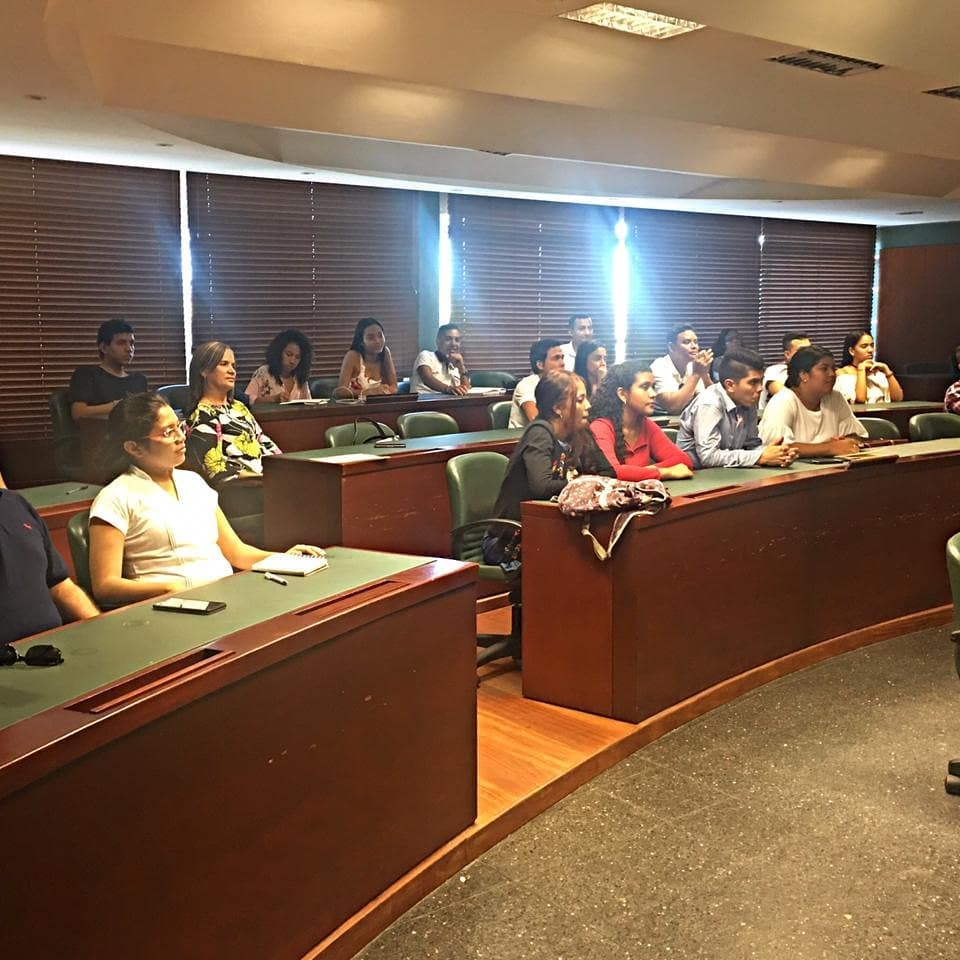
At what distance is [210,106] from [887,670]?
4.08 m

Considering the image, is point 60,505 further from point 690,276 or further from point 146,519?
point 690,276

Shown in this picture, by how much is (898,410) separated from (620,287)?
406 cm

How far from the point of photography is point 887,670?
428cm

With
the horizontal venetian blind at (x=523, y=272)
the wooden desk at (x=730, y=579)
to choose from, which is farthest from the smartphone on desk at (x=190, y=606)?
the horizontal venetian blind at (x=523, y=272)

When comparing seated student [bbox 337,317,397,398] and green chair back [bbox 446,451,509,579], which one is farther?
seated student [bbox 337,317,397,398]

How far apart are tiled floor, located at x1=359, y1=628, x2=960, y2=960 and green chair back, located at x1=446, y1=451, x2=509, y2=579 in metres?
1.03

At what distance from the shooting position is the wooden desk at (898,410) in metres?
7.04

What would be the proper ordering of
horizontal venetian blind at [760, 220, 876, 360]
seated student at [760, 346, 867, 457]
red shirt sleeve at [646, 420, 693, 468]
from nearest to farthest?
red shirt sleeve at [646, 420, 693, 468] < seated student at [760, 346, 867, 457] < horizontal venetian blind at [760, 220, 876, 360]

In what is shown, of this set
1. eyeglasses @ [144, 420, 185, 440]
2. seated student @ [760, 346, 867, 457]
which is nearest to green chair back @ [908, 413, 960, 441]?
seated student @ [760, 346, 867, 457]

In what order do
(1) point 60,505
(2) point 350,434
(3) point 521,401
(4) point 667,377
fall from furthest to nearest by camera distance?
1. (4) point 667,377
2. (3) point 521,401
3. (2) point 350,434
4. (1) point 60,505

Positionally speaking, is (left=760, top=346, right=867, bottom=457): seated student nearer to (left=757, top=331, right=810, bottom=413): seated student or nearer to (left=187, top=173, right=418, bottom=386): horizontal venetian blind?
(left=757, top=331, right=810, bottom=413): seated student

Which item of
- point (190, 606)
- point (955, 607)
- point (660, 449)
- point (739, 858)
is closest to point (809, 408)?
point (660, 449)

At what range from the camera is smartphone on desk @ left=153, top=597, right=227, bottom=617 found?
7.54ft

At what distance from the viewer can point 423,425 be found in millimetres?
6023
